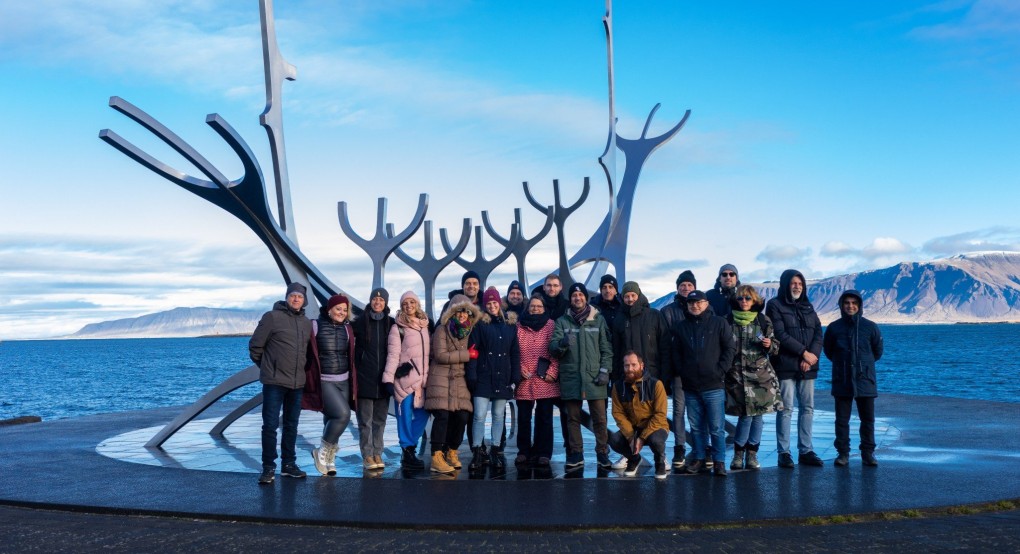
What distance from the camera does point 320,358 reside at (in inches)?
321

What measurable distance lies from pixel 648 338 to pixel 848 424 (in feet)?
6.49

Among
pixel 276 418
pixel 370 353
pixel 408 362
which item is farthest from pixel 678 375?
pixel 276 418

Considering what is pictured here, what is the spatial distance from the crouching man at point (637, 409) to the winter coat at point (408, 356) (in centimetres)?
173

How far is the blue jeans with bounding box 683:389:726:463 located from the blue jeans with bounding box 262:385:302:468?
131 inches

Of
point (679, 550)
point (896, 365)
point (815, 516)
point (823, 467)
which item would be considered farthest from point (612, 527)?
point (896, 365)

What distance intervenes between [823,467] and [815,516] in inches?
84.5

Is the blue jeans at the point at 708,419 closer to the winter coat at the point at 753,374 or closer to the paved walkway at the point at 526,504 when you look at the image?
the winter coat at the point at 753,374

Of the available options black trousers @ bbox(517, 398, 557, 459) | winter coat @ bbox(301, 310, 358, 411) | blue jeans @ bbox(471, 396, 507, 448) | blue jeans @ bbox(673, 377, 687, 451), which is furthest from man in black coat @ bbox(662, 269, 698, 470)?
winter coat @ bbox(301, 310, 358, 411)

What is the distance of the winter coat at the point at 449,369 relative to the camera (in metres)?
8.25

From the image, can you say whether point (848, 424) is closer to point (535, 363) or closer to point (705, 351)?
point (705, 351)

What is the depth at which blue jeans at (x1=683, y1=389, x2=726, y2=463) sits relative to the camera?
7758mm

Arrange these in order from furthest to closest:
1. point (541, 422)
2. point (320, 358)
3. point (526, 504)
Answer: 1. point (541, 422)
2. point (320, 358)
3. point (526, 504)

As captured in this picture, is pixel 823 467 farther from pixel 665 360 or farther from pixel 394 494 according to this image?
pixel 394 494

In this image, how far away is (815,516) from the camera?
6.02m
